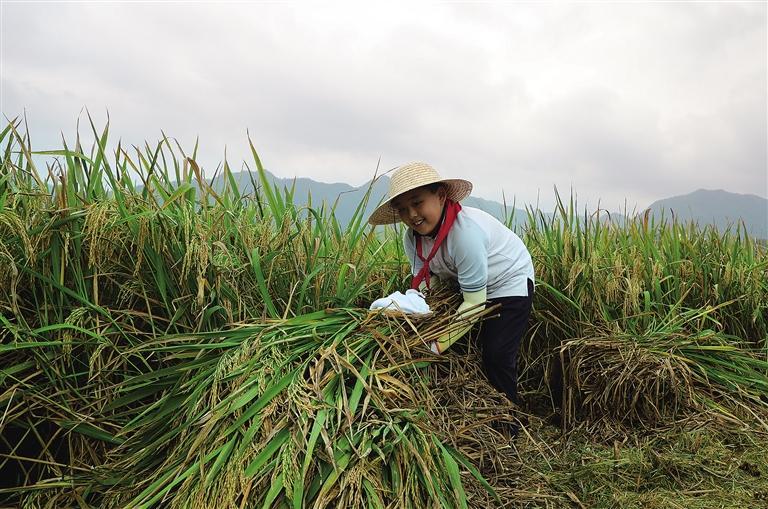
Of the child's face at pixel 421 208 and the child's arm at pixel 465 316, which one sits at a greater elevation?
the child's face at pixel 421 208

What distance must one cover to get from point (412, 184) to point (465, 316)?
2.00ft

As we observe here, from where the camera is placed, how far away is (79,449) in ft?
7.06

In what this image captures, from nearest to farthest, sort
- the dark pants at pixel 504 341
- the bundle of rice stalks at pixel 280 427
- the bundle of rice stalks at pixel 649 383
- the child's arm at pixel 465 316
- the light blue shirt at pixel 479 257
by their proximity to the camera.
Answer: the bundle of rice stalks at pixel 280 427
the child's arm at pixel 465 316
the light blue shirt at pixel 479 257
the dark pants at pixel 504 341
the bundle of rice stalks at pixel 649 383

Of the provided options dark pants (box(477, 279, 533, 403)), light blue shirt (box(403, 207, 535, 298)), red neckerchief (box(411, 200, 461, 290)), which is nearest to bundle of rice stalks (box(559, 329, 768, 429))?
dark pants (box(477, 279, 533, 403))

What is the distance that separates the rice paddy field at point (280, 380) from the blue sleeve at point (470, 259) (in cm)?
22

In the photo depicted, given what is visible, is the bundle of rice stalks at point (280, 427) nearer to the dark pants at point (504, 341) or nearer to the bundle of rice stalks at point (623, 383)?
the dark pants at point (504, 341)

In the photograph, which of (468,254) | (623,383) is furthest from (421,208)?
(623,383)

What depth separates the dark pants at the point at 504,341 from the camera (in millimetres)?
2570

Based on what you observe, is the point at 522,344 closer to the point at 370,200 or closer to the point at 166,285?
the point at 370,200

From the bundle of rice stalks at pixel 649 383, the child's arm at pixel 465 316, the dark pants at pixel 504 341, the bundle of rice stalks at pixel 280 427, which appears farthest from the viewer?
the bundle of rice stalks at pixel 649 383

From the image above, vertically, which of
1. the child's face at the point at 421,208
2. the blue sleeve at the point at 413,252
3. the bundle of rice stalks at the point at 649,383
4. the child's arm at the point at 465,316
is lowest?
the bundle of rice stalks at the point at 649,383

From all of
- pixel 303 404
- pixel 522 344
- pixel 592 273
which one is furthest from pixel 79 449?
pixel 592 273

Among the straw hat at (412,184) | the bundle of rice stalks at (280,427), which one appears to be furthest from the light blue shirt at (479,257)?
the bundle of rice stalks at (280,427)

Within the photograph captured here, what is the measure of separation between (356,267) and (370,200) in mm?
406
